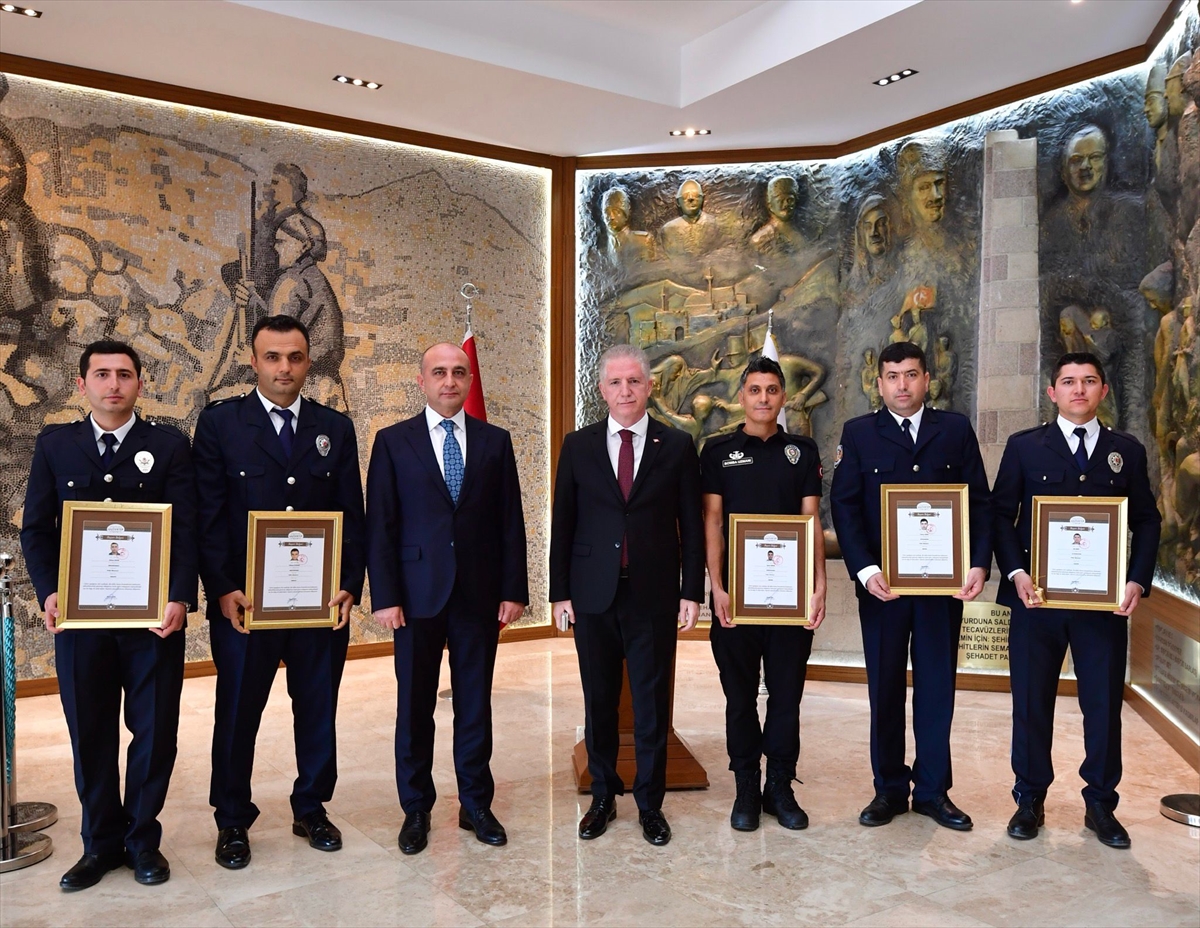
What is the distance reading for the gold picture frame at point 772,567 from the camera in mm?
3893

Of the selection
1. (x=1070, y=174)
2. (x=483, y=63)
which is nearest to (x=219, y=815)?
(x=483, y=63)

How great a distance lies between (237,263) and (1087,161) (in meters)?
5.75

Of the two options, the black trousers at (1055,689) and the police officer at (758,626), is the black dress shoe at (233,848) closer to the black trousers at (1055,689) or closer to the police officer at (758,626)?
the police officer at (758,626)

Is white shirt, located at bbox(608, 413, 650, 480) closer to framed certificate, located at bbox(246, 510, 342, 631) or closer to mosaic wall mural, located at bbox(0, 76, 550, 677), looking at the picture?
framed certificate, located at bbox(246, 510, 342, 631)

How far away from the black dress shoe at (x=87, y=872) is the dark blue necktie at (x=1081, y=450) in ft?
12.5

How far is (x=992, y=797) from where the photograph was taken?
14.4 feet

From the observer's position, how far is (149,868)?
3.43 meters

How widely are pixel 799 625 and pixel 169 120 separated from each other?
557 centimetres

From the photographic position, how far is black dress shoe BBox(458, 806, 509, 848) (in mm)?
3799

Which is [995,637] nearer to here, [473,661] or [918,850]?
[918,850]

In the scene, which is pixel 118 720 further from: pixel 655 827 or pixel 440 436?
pixel 655 827

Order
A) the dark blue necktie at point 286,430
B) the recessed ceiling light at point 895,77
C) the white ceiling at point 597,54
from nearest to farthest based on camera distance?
the dark blue necktie at point 286,430
the white ceiling at point 597,54
the recessed ceiling light at point 895,77

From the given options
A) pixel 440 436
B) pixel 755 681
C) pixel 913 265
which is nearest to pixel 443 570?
pixel 440 436

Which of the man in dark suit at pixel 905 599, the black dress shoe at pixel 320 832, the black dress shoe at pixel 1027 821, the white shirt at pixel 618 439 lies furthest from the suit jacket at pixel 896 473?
the black dress shoe at pixel 320 832
